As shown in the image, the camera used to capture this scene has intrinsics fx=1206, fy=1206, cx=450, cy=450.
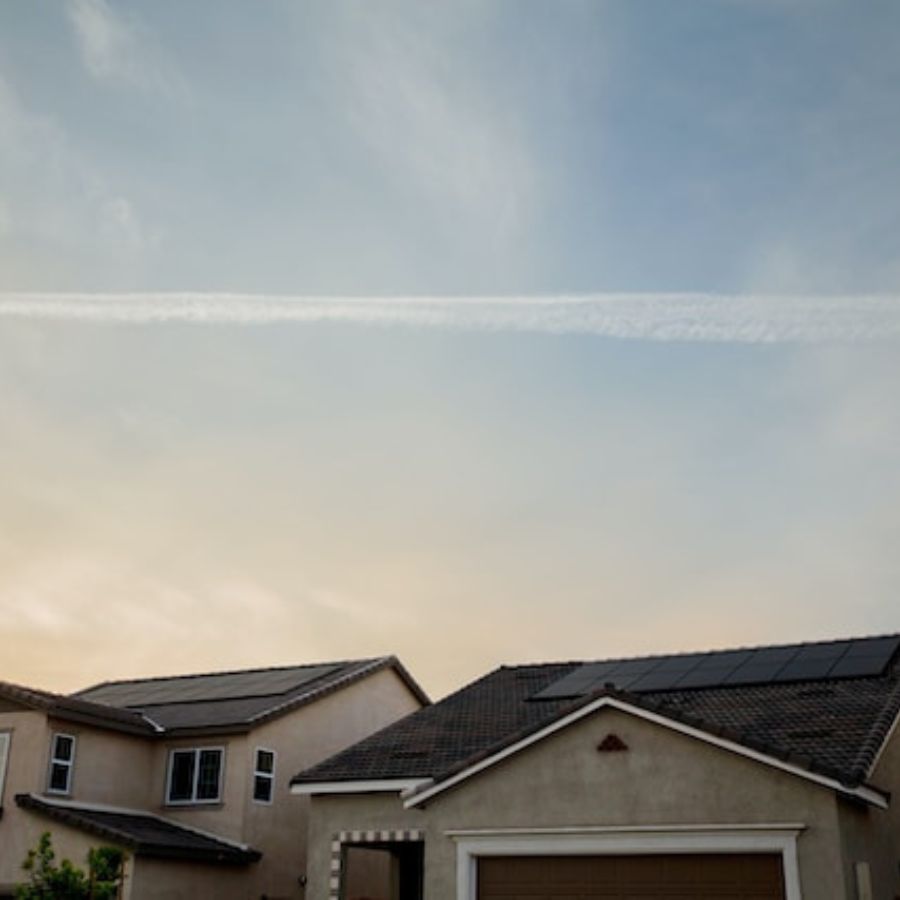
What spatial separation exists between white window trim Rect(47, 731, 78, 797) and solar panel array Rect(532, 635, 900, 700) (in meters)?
9.69

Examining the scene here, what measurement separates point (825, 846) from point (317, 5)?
1343 cm

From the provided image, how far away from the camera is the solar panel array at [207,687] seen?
29.3 metres

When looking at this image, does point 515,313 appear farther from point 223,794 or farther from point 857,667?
point 223,794

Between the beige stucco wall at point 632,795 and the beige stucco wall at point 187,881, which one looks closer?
the beige stucco wall at point 632,795

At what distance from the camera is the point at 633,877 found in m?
16.4

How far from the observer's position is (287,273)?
19.4 m

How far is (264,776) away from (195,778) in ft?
5.04

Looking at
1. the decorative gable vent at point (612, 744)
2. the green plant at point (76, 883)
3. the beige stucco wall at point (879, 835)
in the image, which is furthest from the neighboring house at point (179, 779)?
the beige stucco wall at point (879, 835)

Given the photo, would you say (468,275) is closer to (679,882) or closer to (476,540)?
(476,540)

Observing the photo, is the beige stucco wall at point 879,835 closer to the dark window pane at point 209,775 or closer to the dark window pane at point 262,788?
the dark window pane at point 262,788

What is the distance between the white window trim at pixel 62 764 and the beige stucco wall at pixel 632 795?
9.94m

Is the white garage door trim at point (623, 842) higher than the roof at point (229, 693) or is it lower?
lower

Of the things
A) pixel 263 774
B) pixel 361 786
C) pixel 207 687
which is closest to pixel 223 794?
pixel 263 774

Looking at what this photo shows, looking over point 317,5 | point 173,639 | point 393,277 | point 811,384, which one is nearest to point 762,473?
point 811,384
